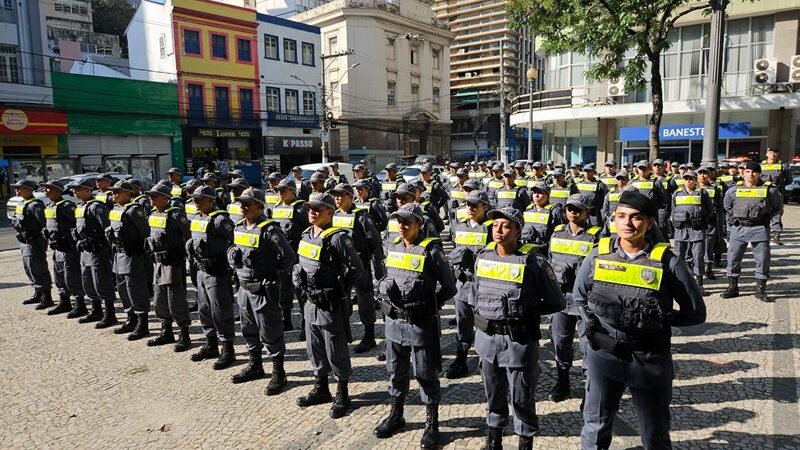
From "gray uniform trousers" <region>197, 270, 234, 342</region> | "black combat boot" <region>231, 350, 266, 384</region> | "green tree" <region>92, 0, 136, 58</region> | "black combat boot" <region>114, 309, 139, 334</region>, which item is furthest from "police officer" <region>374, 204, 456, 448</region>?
"green tree" <region>92, 0, 136, 58</region>

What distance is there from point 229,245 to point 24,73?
29.6 m

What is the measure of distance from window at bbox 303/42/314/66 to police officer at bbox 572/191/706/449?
42259 millimetres

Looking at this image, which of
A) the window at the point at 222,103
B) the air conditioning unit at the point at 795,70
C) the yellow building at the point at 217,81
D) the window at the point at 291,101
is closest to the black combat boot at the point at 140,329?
the air conditioning unit at the point at 795,70

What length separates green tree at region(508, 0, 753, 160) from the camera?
13.3 m

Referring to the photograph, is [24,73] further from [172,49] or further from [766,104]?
[766,104]

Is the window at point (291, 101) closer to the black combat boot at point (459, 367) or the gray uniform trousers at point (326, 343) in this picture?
the black combat boot at point (459, 367)

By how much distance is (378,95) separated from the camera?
2023 inches

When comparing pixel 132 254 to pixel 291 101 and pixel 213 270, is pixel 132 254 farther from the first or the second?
pixel 291 101

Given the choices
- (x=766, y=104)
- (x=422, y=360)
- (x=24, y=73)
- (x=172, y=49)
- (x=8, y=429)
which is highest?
(x=172, y=49)

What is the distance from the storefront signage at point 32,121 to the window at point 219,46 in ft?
37.3

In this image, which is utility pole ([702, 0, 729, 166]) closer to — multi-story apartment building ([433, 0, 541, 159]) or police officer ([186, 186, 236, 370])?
police officer ([186, 186, 236, 370])

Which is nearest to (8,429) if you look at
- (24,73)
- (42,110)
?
(42,110)

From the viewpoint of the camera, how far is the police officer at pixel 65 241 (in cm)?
782

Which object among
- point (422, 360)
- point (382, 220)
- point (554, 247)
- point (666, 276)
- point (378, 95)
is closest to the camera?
point (666, 276)
